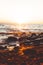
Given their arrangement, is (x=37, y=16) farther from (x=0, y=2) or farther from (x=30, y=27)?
(x=0, y=2)

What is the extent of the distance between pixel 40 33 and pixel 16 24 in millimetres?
264

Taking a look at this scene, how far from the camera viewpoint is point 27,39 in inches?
52.7

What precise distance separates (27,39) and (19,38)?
8 cm

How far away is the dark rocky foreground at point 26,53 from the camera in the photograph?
50.7 inches

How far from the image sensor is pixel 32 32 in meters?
1.35

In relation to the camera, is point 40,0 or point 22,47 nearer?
point 22,47

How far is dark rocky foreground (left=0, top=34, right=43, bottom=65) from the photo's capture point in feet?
4.22

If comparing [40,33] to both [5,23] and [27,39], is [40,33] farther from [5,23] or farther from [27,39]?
[5,23]

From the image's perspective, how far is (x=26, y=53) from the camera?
52.1 inches

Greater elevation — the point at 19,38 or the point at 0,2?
the point at 0,2

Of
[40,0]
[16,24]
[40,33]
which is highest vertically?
[40,0]

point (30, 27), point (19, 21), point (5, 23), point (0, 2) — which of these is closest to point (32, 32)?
point (30, 27)

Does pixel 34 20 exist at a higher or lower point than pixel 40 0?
lower

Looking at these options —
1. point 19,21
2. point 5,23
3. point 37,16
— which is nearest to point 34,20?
point 37,16
